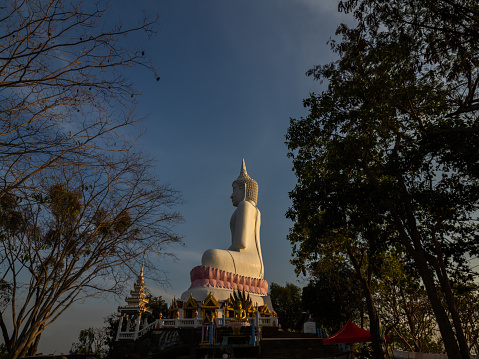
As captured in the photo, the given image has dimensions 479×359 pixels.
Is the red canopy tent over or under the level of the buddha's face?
under

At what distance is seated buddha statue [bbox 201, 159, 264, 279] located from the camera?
2594 cm

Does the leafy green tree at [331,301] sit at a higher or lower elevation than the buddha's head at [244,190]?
lower

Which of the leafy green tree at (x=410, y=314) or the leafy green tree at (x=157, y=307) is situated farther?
the leafy green tree at (x=157, y=307)

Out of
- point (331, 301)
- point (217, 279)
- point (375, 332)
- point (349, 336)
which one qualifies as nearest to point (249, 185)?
point (217, 279)

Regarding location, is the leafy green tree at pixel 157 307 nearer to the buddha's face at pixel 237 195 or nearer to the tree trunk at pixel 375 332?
the buddha's face at pixel 237 195

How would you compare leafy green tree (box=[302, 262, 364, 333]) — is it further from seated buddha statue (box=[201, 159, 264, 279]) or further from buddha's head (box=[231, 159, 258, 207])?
buddha's head (box=[231, 159, 258, 207])

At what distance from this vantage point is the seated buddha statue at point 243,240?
25.9 m

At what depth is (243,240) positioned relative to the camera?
94.9 feet

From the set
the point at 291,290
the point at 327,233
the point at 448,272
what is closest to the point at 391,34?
the point at 327,233

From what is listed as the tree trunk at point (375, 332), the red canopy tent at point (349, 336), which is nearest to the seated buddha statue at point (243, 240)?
the tree trunk at point (375, 332)

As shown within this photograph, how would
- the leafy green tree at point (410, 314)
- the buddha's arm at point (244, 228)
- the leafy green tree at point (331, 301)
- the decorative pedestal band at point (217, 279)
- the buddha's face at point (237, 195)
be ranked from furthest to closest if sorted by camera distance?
the buddha's face at point (237, 195), the buddha's arm at point (244, 228), the leafy green tree at point (331, 301), the decorative pedestal band at point (217, 279), the leafy green tree at point (410, 314)

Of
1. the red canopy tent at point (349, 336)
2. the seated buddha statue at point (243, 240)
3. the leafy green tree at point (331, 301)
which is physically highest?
the seated buddha statue at point (243, 240)

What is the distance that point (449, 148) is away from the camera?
11070 millimetres

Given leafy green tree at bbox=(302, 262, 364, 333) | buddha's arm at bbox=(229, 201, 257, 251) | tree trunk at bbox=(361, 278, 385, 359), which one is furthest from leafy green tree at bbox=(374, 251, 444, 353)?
buddha's arm at bbox=(229, 201, 257, 251)
